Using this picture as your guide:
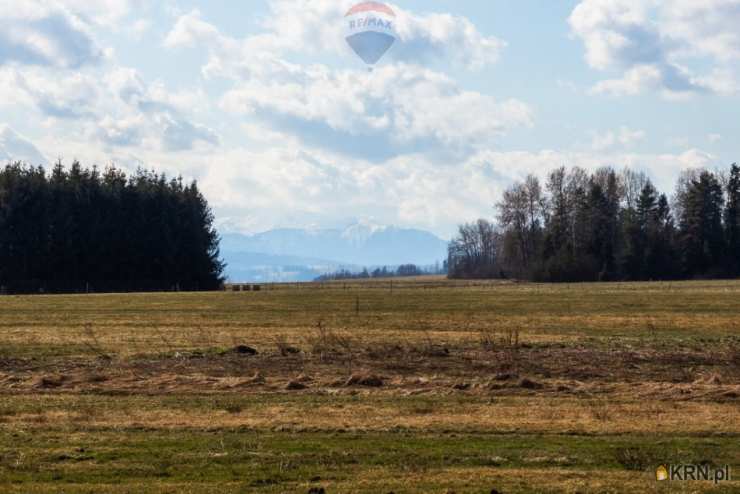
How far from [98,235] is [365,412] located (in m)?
99.0

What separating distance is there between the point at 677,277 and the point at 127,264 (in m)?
83.4

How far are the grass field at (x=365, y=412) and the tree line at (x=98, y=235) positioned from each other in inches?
2904

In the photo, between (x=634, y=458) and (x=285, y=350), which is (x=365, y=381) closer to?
(x=285, y=350)

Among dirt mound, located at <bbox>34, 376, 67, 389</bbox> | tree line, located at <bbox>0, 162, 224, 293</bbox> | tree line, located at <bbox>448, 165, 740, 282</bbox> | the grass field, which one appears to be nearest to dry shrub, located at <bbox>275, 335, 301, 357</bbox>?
the grass field

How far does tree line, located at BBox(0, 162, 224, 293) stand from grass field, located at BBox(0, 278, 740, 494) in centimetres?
7375

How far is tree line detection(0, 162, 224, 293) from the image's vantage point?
10506cm

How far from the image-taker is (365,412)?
1692 cm

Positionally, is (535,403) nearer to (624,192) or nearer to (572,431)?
(572,431)

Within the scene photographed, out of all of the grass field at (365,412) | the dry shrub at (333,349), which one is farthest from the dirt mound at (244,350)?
the dry shrub at (333,349)

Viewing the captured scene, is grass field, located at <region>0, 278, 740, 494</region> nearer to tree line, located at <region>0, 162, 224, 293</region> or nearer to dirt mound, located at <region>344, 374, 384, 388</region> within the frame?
dirt mound, located at <region>344, 374, 384, 388</region>

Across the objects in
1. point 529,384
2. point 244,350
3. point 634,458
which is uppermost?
point 244,350

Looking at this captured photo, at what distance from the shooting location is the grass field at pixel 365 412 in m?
11.6

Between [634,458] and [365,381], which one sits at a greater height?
[365,381]

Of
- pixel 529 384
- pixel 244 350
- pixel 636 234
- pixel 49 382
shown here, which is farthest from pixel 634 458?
pixel 636 234
